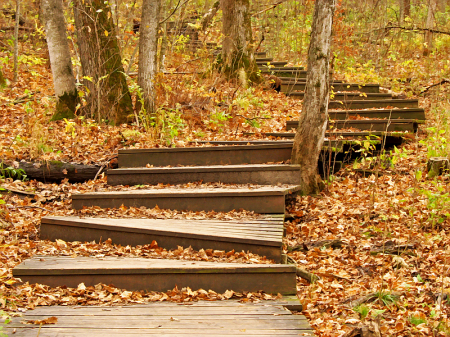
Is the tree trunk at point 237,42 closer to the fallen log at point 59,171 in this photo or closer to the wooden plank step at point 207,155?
the wooden plank step at point 207,155

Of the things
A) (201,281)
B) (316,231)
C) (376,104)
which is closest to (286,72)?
(376,104)

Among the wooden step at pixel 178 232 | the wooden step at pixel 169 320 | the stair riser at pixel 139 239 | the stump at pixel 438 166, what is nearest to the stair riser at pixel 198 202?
the wooden step at pixel 178 232

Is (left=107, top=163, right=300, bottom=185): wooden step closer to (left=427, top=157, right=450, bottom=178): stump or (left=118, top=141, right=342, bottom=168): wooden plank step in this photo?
(left=118, top=141, right=342, bottom=168): wooden plank step

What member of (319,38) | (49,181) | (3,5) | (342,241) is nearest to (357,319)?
(342,241)

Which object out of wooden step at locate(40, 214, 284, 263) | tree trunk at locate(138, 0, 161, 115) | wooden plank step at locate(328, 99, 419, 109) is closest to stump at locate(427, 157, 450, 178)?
wooden step at locate(40, 214, 284, 263)

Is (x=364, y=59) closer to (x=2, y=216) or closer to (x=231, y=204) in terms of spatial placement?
(x=231, y=204)

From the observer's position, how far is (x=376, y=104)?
7875 mm

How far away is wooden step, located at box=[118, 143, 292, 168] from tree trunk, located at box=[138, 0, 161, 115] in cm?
143

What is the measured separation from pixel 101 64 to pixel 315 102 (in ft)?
12.0

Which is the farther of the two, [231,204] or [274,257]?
[231,204]

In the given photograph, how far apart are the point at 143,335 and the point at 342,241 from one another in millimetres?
2464

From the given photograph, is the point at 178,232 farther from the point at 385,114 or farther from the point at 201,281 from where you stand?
the point at 385,114

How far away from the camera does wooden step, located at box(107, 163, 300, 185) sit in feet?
16.5

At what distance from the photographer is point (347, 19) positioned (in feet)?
51.3
